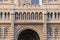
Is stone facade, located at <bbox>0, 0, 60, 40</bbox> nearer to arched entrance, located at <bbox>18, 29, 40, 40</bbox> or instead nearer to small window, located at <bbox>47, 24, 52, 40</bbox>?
small window, located at <bbox>47, 24, 52, 40</bbox>

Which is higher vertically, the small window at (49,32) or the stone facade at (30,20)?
the stone facade at (30,20)

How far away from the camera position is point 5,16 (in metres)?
32.3

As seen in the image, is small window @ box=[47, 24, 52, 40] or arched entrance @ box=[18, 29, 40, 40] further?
Answer: arched entrance @ box=[18, 29, 40, 40]

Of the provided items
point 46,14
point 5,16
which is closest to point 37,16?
point 46,14

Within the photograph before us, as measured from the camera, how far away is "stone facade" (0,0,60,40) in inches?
1253

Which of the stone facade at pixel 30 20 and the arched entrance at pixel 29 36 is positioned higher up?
the stone facade at pixel 30 20

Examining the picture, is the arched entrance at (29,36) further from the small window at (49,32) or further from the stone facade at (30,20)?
the small window at (49,32)

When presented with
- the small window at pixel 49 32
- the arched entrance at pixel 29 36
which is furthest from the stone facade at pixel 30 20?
the arched entrance at pixel 29 36

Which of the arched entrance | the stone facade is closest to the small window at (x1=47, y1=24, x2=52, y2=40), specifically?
the stone facade

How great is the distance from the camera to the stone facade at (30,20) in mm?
31828

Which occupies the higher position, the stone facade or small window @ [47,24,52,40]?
the stone facade

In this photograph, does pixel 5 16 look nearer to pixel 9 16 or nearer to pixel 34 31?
pixel 9 16

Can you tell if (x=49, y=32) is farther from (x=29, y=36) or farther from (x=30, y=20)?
(x=30, y=20)

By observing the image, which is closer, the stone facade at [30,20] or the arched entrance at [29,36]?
the stone facade at [30,20]
